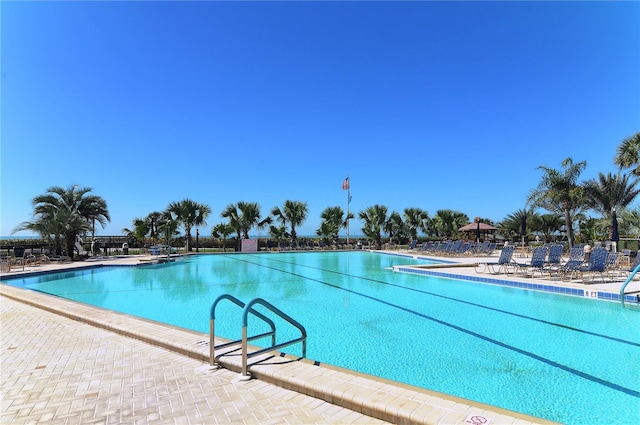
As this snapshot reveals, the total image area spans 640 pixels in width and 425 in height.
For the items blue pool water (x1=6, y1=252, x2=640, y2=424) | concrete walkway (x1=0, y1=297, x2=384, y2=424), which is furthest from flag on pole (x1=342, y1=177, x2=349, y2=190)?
concrete walkway (x1=0, y1=297, x2=384, y2=424)

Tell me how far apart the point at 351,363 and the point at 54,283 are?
12334 mm

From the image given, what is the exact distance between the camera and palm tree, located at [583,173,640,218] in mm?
19391

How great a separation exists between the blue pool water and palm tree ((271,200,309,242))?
17429 millimetres

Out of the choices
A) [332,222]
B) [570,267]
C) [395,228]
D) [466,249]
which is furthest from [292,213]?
[570,267]

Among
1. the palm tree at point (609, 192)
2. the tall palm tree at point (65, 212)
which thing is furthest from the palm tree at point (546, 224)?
the tall palm tree at point (65, 212)

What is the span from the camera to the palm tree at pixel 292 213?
29.1 m

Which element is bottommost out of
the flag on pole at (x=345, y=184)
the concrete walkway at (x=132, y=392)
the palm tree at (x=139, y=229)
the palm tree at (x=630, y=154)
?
the concrete walkway at (x=132, y=392)

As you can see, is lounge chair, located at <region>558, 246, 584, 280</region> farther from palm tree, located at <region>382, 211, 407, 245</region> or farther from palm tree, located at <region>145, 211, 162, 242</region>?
palm tree, located at <region>145, 211, 162, 242</region>

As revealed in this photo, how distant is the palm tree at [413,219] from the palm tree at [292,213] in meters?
9.50

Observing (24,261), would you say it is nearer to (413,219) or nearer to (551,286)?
(551,286)

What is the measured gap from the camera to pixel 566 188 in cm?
1970

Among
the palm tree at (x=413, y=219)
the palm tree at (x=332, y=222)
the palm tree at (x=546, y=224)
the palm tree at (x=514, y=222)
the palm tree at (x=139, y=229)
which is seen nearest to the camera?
the palm tree at (x=139, y=229)

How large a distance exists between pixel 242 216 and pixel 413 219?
51.0 feet

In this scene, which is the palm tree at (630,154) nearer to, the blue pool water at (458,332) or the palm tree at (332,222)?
the blue pool water at (458,332)
